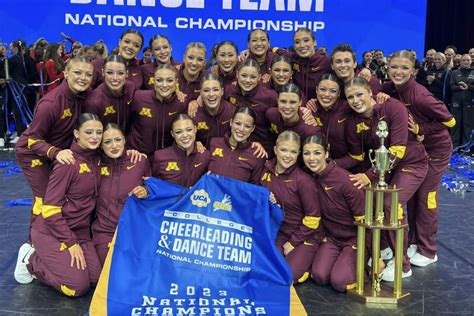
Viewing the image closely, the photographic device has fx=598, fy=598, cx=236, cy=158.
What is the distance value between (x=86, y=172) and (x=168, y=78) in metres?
1.04

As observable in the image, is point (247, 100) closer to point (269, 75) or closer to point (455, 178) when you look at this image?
point (269, 75)

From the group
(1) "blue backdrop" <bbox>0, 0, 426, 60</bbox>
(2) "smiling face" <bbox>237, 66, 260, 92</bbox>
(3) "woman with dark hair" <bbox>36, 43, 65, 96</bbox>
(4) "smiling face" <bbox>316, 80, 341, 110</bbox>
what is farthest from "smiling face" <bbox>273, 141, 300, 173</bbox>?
(1) "blue backdrop" <bbox>0, 0, 426, 60</bbox>

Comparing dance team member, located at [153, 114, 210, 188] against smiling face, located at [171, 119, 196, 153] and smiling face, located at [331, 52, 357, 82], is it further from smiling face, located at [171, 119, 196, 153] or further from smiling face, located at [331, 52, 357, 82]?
smiling face, located at [331, 52, 357, 82]

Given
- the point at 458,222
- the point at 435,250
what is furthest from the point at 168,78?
the point at 458,222

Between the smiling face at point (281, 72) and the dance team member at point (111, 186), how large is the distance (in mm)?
1513

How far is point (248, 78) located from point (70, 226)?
1890 millimetres

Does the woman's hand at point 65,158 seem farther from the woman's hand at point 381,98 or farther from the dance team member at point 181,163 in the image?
the woman's hand at point 381,98

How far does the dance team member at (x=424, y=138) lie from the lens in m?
4.69

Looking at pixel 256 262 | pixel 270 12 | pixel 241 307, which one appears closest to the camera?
pixel 241 307

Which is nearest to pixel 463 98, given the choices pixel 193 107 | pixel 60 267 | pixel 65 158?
pixel 193 107

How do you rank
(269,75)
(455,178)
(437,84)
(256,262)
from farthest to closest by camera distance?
(437,84) → (455,178) → (269,75) → (256,262)

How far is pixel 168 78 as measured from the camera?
15.8 ft

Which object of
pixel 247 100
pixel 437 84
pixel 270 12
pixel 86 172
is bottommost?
pixel 86 172

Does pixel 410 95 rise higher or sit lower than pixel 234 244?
higher
